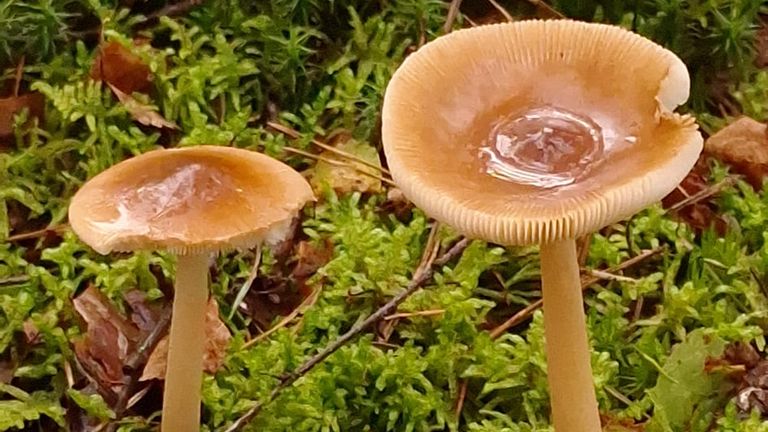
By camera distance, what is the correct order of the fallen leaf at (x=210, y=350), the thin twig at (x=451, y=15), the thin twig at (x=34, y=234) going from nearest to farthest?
the fallen leaf at (x=210, y=350) < the thin twig at (x=34, y=234) < the thin twig at (x=451, y=15)

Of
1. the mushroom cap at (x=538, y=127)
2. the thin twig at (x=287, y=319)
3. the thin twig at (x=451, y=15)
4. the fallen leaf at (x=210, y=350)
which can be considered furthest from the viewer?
the thin twig at (x=451, y=15)

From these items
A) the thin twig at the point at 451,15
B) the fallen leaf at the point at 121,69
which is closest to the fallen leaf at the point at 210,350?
→ the fallen leaf at the point at 121,69

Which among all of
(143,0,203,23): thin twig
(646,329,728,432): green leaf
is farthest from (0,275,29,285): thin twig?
(646,329,728,432): green leaf

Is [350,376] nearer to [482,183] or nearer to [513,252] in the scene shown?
[513,252]

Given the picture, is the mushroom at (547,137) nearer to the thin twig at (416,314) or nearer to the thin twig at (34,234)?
the thin twig at (416,314)

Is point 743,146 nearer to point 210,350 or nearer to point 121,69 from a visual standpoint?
point 210,350

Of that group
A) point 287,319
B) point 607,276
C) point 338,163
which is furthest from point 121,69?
point 607,276

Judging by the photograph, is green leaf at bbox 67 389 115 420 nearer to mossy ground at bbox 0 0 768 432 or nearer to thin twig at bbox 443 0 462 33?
mossy ground at bbox 0 0 768 432
